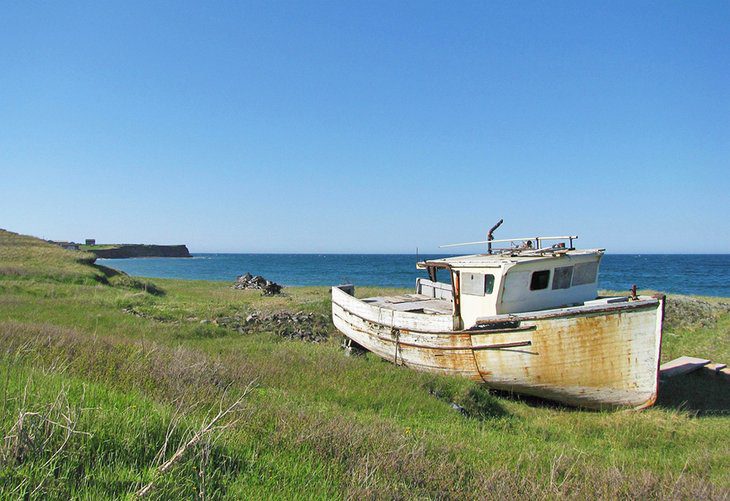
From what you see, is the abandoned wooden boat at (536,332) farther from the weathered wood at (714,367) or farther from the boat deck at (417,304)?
the weathered wood at (714,367)

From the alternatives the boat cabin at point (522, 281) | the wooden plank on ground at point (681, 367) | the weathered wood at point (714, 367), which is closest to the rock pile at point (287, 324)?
the boat cabin at point (522, 281)

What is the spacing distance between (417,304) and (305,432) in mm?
9915

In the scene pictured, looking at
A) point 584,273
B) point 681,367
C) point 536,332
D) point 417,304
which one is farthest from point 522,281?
point 681,367

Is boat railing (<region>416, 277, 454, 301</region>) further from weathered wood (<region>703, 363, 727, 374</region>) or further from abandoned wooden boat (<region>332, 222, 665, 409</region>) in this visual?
weathered wood (<region>703, 363, 727, 374</region>)

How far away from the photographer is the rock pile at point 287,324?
15671mm

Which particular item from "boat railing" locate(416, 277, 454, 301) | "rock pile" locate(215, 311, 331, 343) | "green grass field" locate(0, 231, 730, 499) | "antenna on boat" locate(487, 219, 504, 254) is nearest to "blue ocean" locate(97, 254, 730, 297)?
Answer: "rock pile" locate(215, 311, 331, 343)

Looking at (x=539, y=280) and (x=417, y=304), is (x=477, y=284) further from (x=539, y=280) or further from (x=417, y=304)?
(x=417, y=304)

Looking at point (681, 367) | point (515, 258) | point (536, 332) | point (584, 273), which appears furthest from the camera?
point (584, 273)

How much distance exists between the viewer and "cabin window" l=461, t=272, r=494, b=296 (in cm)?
1055

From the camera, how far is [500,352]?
9680 millimetres

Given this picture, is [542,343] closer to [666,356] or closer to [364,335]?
[364,335]

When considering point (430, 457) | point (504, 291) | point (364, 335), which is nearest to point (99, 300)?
point (364, 335)

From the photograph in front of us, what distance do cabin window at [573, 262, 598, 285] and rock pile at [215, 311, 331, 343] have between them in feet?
28.2

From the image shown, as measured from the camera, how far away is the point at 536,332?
9203mm
